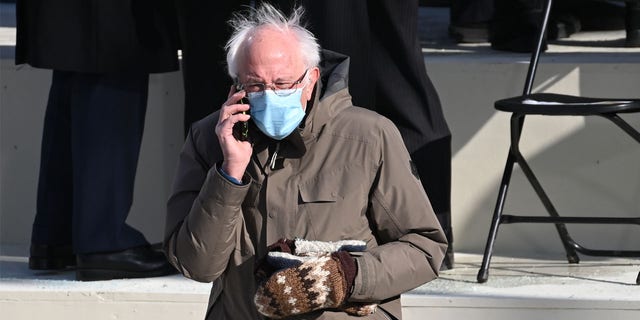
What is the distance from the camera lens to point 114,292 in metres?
4.05

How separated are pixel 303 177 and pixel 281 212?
8cm

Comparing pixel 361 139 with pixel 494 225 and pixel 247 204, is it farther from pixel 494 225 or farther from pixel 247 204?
pixel 494 225

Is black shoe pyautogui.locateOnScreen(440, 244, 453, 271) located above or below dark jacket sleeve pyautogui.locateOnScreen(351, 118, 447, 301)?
below

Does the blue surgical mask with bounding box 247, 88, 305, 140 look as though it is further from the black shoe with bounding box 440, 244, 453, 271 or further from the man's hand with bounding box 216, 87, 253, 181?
the black shoe with bounding box 440, 244, 453, 271

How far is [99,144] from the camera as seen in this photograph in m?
→ 4.12

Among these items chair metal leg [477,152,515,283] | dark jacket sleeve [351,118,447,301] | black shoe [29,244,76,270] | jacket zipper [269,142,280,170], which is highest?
jacket zipper [269,142,280,170]

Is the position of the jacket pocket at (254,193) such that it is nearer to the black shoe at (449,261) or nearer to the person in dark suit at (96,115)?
the person in dark suit at (96,115)

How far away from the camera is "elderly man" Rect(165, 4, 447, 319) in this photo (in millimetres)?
2734

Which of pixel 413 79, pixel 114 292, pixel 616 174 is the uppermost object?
pixel 413 79

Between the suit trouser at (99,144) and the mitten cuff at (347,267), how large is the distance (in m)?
1.55

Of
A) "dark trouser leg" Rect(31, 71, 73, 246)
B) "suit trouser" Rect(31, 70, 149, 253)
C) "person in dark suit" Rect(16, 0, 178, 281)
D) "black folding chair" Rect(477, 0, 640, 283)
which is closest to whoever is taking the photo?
"black folding chair" Rect(477, 0, 640, 283)

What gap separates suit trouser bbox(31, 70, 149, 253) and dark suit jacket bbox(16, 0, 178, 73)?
0.27 ft

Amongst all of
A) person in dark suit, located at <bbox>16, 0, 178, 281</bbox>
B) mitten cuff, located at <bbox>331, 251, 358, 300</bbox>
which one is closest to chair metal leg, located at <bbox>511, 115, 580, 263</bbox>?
person in dark suit, located at <bbox>16, 0, 178, 281</bbox>

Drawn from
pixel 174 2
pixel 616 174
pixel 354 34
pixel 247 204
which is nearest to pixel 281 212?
pixel 247 204
